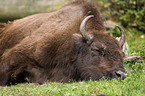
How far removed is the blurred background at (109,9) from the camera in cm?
1090

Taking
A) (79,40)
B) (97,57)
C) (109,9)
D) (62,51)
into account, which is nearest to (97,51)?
(97,57)

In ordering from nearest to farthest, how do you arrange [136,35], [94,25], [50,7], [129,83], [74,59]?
[129,83] → [74,59] → [94,25] → [136,35] → [50,7]

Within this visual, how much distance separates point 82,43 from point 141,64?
6.85 ft

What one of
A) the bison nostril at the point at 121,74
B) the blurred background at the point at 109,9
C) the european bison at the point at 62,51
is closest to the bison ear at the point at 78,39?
the european bison at the point at 62,51

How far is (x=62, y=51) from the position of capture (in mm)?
5758

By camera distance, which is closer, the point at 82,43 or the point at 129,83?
the point at 129,83

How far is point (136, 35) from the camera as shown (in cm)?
1072

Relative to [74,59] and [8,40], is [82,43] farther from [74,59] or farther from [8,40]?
[8,40]

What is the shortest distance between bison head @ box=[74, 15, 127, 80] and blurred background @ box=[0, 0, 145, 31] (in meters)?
5.95

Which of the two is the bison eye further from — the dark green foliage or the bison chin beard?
the dark green foliage

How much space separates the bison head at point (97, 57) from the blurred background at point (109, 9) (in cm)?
595

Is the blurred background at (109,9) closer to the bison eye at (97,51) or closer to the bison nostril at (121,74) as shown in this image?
the bison eye at (97,51)

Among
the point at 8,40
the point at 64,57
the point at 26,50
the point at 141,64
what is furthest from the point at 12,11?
the point at 141,64

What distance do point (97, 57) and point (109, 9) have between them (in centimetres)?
664
